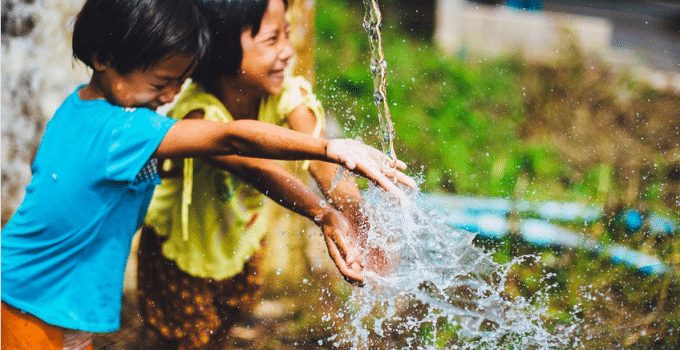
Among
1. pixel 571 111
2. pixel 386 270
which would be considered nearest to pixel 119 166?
pixel 386 270

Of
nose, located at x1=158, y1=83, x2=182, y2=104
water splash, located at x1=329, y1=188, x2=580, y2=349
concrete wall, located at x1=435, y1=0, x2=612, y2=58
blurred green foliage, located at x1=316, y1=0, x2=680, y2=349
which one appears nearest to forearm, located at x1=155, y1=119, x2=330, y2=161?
nose, located at x1=158, y1=83, x2=182, y2=104

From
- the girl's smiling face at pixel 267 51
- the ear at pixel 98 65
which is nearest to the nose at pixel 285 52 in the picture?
the girl's smiling face at pixel 267 51

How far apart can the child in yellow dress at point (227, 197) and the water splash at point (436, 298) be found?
0.13 m

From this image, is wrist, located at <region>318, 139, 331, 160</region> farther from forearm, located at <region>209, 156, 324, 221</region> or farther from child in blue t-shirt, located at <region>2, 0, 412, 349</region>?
forearm, located at <region>209, 156, 324, 221</region>

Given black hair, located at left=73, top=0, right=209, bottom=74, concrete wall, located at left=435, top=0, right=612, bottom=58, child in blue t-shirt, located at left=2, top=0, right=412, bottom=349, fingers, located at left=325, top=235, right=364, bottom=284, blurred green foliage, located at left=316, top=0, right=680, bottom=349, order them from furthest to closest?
concrete wall, located at left=435, top=0, right=612, bottom=58, blurred green foliage, located at left=316, top=0, right=680, bottom=349, fingers, located at left=325, top=235, right=364, bottom=284, black hair, located at left=73, top=0, right=209, bottom=74, child in blue t-shirt, located at left=2, top=0, right=412, bottom=349

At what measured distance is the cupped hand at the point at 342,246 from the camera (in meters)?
2.12

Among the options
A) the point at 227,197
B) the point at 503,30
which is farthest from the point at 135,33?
the point at 503,30

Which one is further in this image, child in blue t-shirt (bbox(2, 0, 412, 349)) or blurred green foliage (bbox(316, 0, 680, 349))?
blurred green foliage (bbox(316, 0, 680, 349))

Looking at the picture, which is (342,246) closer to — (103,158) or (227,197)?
(227,197)

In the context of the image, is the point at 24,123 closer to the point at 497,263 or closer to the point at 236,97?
the point at 236,97

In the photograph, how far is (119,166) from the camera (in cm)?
181

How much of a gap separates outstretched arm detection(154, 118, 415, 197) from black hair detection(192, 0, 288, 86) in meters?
0.47

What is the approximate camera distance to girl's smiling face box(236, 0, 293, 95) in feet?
7.45

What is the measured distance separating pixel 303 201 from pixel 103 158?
0.65 metres
